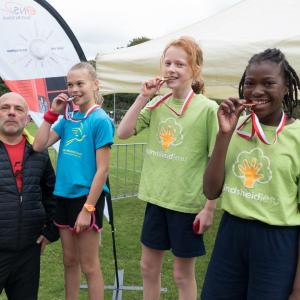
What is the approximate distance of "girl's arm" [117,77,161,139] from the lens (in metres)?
2.48

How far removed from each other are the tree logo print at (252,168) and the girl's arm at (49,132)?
125 centimetres

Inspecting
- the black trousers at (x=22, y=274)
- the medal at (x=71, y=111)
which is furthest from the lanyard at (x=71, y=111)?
the black trousers at (x=22, y=274)

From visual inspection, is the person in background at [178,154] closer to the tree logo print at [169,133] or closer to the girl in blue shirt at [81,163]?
the tree logo print at [169,133]

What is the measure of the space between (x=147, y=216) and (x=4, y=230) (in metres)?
0.83


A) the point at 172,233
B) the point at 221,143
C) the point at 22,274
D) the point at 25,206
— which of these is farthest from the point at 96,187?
the point at 221,143

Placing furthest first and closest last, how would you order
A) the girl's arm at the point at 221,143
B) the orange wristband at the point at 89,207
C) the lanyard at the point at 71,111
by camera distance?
the lanyard at the point at 71,111, the orange wristband at the point at 89,207, the girl's arm at the point at 221,143

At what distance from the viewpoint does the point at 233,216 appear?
1.93 meters

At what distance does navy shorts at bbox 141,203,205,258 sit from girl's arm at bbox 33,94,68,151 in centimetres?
75

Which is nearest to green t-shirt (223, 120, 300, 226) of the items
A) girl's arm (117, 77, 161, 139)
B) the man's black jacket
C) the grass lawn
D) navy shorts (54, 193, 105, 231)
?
girl's arm (117, 77, 161, 139)

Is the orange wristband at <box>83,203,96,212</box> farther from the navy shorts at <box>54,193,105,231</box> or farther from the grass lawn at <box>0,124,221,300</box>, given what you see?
the grass lawn at <box>0,124,221,300</box>

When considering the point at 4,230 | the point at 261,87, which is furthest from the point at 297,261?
the point at 4,230

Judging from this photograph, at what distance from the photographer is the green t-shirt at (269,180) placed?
1780 mm

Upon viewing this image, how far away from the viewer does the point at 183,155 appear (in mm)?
2445

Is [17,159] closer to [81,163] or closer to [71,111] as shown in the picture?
[81,163]
